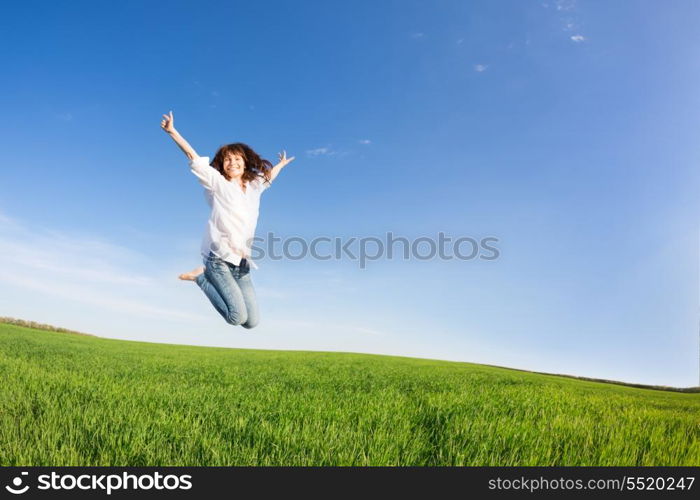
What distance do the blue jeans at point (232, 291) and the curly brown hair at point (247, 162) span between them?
4.20ft

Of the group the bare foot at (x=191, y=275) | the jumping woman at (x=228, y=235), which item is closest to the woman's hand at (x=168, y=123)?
the jumping woman at (x=228, y=235)

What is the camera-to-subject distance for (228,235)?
5578 mm

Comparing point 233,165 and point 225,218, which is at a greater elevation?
point 233,165

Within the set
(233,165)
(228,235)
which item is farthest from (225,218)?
(233,165)

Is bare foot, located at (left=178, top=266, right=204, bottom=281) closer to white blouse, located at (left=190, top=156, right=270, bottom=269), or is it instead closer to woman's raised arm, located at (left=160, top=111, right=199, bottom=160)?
white blouse, located at (left=190, top=156, right=270, bottom=269)

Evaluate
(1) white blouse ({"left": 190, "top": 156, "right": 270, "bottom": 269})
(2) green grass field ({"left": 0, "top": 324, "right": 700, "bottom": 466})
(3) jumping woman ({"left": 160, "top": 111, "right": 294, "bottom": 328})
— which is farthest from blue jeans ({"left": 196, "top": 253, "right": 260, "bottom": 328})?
(2) green grass field ({"left": 0, "top": 324, "right": 700, "bottom": 466})

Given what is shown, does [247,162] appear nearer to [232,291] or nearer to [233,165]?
[233,165]

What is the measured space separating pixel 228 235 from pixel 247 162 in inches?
48.0

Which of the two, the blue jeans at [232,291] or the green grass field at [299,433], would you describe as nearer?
the green grass field at [299,433]

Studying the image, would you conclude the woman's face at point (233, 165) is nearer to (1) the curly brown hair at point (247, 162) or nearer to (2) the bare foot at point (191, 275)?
(1) the curly brown hair at point (247, 162)

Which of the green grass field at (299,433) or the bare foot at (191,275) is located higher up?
the bare foot at (191,275)

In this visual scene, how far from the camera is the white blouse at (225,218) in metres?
5.56

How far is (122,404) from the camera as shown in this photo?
14.6ft
